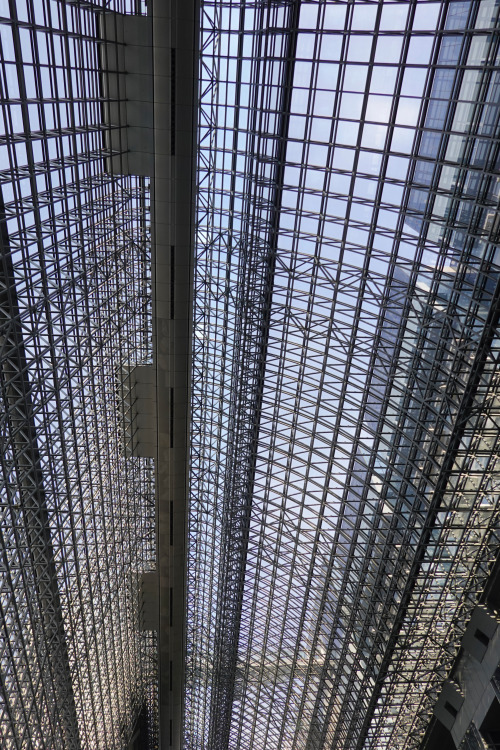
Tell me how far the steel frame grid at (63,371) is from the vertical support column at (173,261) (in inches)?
74.0

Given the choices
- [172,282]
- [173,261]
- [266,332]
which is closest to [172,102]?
[173,261]

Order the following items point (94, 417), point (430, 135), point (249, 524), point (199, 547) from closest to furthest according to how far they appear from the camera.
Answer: point (430, 135) < point (94, 417) < point (249, 524) < point (199, 547)

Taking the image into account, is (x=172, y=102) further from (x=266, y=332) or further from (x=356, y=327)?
(x=356, y=327)

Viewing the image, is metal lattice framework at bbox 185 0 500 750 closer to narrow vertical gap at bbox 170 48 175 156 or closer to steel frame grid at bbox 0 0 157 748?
narrow vertical gap at bbox 170 48 175 156

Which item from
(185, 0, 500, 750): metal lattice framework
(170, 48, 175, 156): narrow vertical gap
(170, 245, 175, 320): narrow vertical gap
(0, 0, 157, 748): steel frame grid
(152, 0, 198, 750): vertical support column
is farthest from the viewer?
(170, 245, 175, 320): narrow vertical gap

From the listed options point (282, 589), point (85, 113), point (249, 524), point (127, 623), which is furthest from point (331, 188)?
point (127, 623)

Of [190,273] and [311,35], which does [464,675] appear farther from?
[311,35]

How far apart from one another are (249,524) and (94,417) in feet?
43.4

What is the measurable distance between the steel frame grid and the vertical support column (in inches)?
74.0

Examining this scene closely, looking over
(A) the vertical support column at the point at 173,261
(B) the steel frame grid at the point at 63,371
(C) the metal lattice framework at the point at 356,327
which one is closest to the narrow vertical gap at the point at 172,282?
(A) the vertical support column at the point at 173,261

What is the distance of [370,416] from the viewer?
28219mm

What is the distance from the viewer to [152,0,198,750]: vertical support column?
907 inches

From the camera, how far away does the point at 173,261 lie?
1064 inches

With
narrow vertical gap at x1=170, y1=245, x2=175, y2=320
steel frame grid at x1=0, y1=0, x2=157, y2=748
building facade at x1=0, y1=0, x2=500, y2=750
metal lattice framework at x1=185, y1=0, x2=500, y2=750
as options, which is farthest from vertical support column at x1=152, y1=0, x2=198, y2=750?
metal lattice framework at x1=185, y1=0, x2=500, y2=750
